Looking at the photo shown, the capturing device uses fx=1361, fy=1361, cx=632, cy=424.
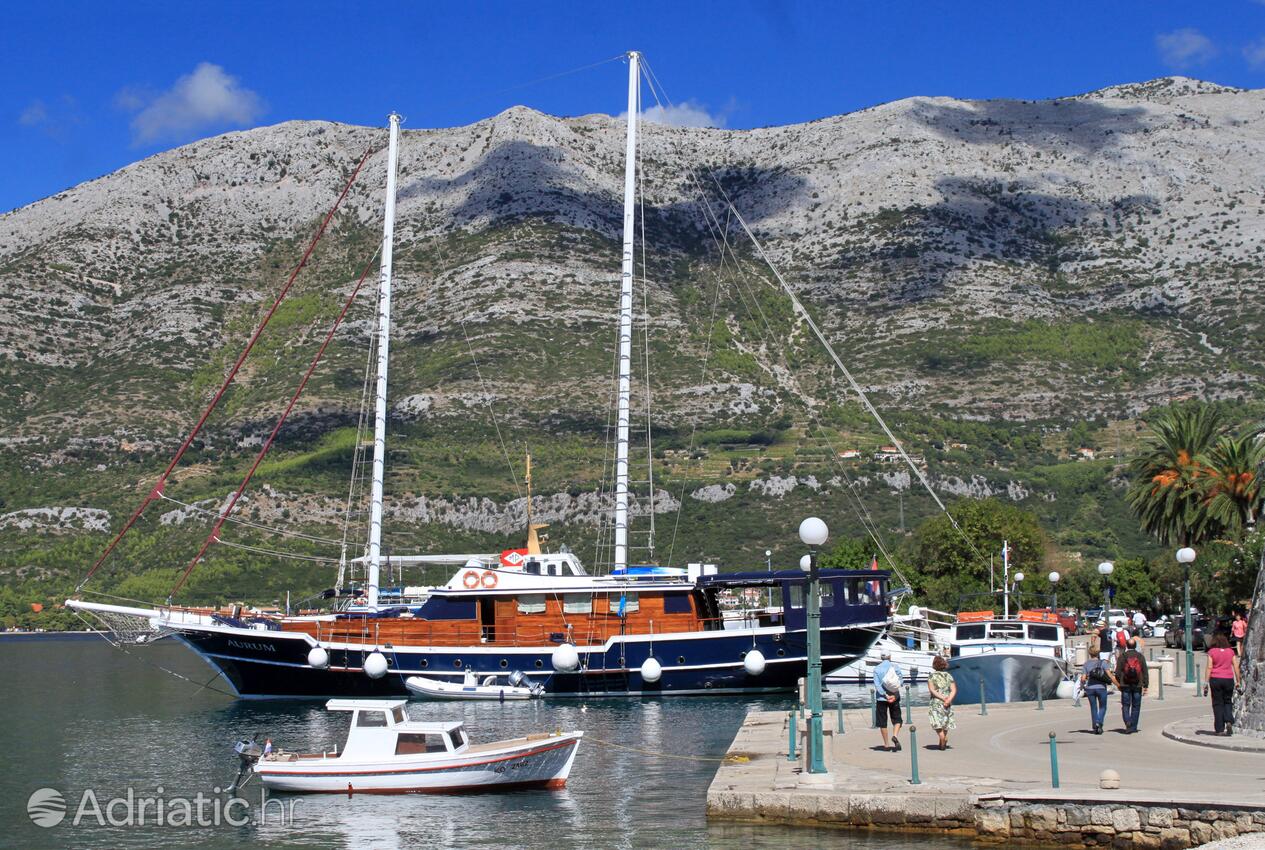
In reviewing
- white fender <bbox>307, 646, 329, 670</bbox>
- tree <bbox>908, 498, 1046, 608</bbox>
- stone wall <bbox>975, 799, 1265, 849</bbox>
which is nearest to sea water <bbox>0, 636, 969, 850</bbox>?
stone wall <bbox>975, 799, 1265, 849</bbox>

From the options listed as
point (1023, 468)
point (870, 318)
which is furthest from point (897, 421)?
point (870, 318)

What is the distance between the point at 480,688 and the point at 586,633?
13.4ft

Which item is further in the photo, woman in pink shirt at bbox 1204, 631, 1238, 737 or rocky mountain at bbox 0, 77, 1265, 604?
rocky mountain at bbox 0, 77, 1265, 604

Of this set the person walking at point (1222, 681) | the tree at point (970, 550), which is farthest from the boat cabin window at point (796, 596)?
the tree at point (970, 550)

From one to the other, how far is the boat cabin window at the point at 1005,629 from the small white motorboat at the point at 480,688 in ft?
50.2

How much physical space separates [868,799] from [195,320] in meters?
A: 121

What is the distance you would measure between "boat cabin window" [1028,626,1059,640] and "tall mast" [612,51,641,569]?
1327cm

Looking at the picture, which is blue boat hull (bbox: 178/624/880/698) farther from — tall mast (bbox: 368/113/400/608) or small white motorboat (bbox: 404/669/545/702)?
tall mast (bbox: 368/113/400/608)

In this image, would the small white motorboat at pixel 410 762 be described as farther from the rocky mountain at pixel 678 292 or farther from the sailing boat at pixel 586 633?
the rocky mountain at pixel 678 292

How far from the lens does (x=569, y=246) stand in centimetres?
13175

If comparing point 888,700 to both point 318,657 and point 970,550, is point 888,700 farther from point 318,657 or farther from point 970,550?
point 970,550

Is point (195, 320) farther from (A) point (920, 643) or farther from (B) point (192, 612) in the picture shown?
(A) point (920, 643)

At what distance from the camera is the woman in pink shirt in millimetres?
21375

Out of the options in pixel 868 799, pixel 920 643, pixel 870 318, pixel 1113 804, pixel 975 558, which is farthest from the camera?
pixel 870 318
